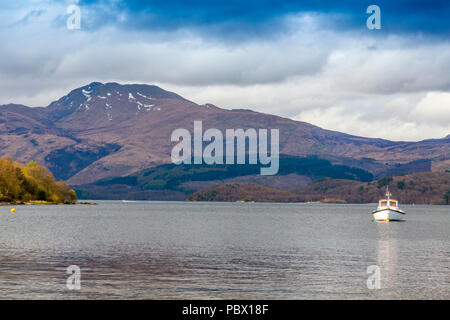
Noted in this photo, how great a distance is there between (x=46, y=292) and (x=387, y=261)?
5006cm

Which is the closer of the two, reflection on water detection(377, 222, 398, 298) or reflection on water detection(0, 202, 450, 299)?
reflection on water detection(0, 202, 450, 299)

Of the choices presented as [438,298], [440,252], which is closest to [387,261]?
[440,252]

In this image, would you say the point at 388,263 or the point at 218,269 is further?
the point at 388,263

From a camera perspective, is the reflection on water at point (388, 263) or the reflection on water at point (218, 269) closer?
the reflection on water at point (218, 269)

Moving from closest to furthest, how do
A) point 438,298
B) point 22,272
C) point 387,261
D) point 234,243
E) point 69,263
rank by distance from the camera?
point 438,298, point 22,272, point 69,263, point 387,261, point 234,243

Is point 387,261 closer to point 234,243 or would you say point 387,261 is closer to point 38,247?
point 234,243

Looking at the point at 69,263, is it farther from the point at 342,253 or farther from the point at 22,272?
the point at 342,253

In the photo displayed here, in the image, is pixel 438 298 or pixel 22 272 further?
A: pixel 22 272

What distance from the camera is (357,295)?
55.5m

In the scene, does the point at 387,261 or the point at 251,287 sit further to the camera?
the point at 387,261

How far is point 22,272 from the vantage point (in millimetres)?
67125
